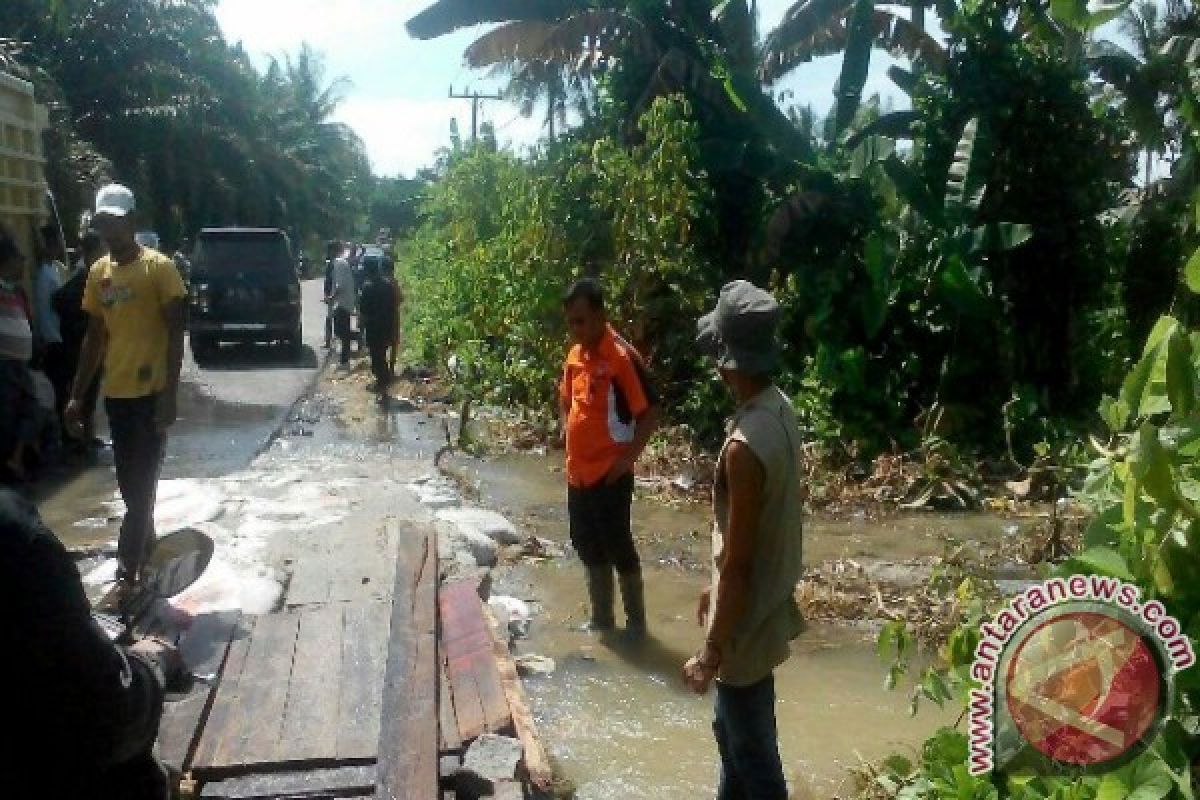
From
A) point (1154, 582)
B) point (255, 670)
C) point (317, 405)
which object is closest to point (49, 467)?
point (317, 405)

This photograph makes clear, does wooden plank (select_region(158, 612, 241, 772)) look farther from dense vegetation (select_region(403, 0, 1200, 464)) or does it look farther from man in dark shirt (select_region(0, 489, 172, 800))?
dense vegetation (select_region(403, 0, 1200, 464))

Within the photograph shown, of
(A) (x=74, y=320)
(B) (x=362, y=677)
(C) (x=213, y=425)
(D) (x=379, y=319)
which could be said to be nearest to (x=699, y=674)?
(B) (x=362, y=677)

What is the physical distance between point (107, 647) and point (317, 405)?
12382mm

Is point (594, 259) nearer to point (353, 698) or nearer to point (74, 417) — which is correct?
point (74, 417)

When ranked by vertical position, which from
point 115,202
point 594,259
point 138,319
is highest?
point 115,202

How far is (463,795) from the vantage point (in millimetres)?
4027

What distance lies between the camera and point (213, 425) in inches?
490

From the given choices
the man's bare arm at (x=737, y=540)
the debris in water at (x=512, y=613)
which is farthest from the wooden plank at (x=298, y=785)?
the debris in water at (x=512, y=613)

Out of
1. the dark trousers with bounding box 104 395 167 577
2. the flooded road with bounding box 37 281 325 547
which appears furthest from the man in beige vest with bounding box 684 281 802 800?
the flooded road with bounding box 37 281 325 547

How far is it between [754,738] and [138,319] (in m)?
3.58

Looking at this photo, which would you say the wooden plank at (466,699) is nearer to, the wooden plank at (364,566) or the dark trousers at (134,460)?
the wooden plank at (364,566)

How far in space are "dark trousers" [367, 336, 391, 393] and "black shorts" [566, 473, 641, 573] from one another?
8436 mm

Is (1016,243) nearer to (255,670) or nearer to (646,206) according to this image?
(646,206)

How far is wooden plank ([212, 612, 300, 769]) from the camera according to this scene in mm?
4074
